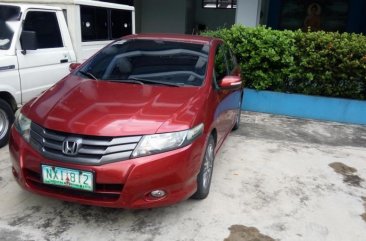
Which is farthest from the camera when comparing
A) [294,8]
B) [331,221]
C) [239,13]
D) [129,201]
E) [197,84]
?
[294,8]

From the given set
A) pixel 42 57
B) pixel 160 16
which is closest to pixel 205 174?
pixel 42 57

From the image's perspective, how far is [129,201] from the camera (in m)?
2.89

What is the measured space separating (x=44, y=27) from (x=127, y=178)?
3.21 metres

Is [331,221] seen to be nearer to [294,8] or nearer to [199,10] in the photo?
[294,8]

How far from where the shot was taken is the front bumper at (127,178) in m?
2.79

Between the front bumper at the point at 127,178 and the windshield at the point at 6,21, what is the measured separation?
6.47ft

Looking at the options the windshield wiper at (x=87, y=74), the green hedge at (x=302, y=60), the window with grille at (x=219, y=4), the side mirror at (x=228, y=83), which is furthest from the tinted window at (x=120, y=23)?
the window with grille at (x=219, y=4)

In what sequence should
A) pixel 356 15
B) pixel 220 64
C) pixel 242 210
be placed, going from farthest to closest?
pixel 356 15, pixel 220 64, pixel 242 210

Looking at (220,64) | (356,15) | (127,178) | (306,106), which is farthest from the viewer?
(356,15)

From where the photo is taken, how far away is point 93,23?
635 centimetres

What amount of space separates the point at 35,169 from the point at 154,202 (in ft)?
3.16

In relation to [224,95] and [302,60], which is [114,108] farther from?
[302,60]

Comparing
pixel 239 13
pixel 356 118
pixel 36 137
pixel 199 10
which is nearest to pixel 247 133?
pixel 356 118

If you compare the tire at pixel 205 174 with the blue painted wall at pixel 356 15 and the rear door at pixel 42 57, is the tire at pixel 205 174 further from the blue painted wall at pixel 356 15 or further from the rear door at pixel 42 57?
the blue painted wall at pixel 356 15
